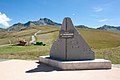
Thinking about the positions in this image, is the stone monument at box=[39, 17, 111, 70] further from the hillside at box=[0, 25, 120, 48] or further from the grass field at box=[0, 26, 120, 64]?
the hillside at box=[0, 25, 120, 48]

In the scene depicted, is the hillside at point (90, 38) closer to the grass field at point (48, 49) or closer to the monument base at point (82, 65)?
the grass field at point (48, 49)

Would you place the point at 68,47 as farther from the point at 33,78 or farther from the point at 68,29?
the point at 33,78

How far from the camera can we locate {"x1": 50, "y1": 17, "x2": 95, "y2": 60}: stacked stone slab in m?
17.2

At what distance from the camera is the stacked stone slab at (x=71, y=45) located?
1725 cm

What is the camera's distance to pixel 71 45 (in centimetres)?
1733

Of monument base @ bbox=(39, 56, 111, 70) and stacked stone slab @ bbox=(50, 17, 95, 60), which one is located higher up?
stacked stone slab @ bbox=(50, 17, 95, 60)

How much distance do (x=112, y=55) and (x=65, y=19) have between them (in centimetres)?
980

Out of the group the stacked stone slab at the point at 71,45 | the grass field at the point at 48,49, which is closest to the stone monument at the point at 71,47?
the stacked stone slab at the point at 71,45

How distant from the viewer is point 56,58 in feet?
60.8

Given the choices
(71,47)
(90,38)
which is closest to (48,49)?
(71,47)

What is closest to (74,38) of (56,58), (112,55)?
(56,58)

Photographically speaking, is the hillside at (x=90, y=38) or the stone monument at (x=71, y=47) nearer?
the stone monument at (x=71, y=47)

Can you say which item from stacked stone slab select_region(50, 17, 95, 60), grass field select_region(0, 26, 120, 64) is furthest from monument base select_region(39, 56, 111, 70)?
grass field select_region(0, 26, 120, 64)

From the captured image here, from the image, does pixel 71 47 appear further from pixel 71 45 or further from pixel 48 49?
pixel 48 49
